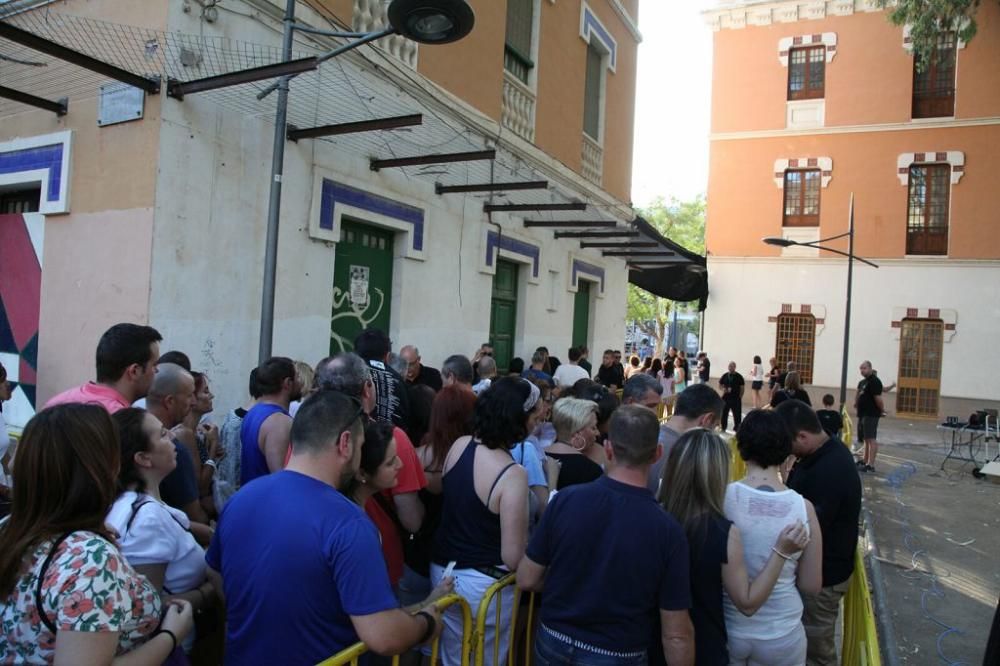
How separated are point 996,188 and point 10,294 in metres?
23.3

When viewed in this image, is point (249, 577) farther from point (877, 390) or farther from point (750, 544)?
point (877, 390)

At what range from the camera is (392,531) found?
3.13 m

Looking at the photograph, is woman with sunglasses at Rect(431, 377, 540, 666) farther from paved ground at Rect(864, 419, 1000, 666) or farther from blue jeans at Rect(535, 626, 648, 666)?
paved ground at Rect(864, 419, 1000, 666)

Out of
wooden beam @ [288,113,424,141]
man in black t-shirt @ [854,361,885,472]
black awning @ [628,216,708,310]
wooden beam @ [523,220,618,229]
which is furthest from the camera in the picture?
black awning @ [628,216,708,310]

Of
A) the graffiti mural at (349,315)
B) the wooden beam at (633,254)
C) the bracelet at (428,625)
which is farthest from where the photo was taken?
the wooden beam at (633,254)

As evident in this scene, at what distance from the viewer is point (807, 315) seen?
21109mm

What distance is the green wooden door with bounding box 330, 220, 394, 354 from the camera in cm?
707

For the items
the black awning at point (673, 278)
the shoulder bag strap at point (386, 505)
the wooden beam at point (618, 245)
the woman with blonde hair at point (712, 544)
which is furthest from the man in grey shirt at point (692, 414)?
the black awning at point (673, 278)

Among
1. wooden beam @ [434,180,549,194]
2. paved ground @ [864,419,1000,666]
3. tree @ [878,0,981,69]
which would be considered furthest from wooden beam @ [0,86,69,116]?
tree @ [878,0,981,69]

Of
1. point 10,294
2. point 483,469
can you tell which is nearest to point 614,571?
point 483,469

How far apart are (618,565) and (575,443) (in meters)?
1.31

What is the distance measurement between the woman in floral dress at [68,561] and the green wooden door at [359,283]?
16.9ft

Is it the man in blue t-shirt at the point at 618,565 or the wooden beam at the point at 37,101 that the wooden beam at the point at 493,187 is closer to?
the wooden beam at the point at 37,101

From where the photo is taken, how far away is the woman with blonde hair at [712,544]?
8.71 feet
